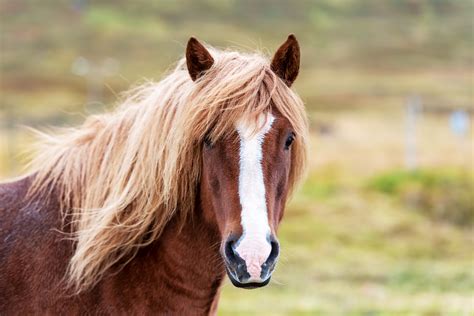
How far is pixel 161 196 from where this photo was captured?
3.94m

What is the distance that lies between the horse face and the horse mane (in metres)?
0.07

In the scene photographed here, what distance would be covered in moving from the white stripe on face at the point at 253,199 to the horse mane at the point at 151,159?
0.08 meters

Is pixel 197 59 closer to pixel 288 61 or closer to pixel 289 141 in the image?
pixel 288 61

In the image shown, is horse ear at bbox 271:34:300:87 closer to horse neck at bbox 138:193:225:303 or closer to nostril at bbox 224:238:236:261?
horse neck at bbox 138:193:225:303

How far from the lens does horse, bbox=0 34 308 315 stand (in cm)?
375

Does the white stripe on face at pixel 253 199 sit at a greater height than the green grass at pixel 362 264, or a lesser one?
greater

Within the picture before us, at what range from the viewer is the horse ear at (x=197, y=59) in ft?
12.6

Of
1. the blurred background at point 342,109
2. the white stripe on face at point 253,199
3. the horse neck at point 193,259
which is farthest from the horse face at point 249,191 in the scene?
the blurred background at point 342,109

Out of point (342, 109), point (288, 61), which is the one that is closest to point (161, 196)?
point (288, 61)

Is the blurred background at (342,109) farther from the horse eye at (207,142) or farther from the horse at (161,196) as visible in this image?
the horse eye at (207,142)

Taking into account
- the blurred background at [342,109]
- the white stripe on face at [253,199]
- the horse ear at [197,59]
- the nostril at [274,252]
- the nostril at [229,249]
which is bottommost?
the blurred background at [342,109]

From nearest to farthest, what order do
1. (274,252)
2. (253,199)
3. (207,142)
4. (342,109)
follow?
(274,252) → (253,199) → (207,142) → (342,109)

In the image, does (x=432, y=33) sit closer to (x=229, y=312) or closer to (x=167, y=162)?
(x=229, y=312)

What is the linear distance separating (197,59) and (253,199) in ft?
2.62
